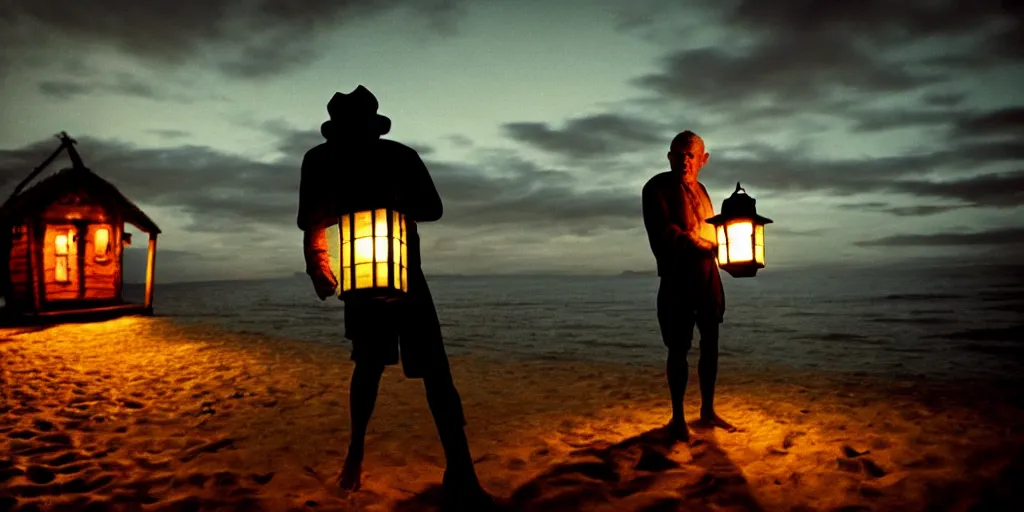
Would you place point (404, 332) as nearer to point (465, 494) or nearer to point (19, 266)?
point (465, 494)

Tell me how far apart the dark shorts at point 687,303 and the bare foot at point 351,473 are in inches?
103

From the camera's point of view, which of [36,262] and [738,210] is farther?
[36,262]

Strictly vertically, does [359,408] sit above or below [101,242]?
below

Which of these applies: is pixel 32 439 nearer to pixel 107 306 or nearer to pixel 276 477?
pixel 276 477

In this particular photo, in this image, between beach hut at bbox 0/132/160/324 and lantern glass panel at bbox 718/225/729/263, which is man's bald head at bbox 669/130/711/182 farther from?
beach hut at bbox 0/132/160/324

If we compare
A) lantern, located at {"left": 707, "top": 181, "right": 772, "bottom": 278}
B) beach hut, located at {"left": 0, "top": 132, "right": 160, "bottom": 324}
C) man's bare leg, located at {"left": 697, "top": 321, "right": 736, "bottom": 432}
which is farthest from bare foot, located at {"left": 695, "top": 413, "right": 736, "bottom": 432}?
beach hut, located at {"left": 0, "top": 132, "right": 160, "bottom": 324}

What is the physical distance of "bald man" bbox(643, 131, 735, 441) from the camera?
432 cm

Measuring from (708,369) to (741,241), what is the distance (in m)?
1.25

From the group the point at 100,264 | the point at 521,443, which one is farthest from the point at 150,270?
the point at 521,443

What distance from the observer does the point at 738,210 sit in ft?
13.6

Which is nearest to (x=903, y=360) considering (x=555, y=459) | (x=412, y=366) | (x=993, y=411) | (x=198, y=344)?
(x=993, y=411)

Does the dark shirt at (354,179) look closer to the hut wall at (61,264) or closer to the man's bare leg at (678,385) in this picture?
the man's bare leg at (678,385)

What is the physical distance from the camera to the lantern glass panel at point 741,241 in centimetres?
409

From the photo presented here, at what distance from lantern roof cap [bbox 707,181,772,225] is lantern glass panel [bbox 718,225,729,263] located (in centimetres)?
8
